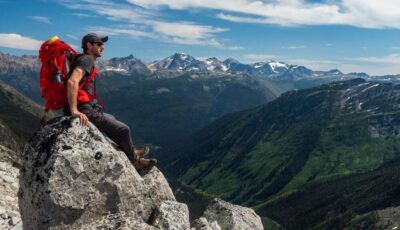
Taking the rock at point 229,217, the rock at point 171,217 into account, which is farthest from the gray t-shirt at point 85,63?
the rock at point 229,217

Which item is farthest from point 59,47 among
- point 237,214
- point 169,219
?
point 237,214

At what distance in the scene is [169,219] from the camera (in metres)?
23.0

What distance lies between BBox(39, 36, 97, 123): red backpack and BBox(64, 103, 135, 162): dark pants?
2.70ft

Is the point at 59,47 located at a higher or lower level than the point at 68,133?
higher

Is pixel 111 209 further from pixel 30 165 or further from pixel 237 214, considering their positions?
pixel 237 214

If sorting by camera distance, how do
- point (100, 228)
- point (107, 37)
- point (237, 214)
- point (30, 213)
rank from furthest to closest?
point (237, 214) → point (107, 37) → point (30, 213) → point (100, 228)

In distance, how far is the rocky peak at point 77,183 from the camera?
66.2 feet

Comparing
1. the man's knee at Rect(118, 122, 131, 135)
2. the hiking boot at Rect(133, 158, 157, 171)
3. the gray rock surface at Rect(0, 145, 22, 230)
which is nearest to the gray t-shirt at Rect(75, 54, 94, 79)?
the man's knee at Rect(118, 122, 131, 135)

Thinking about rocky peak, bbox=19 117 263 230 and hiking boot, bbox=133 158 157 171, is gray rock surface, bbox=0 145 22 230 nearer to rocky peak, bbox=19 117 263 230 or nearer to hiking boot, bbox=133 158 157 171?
hiking boot, bbox=133 158 157 171

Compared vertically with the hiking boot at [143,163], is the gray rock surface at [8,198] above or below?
below

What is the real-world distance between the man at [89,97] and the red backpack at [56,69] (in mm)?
326

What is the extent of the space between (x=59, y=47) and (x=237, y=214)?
58.9ft

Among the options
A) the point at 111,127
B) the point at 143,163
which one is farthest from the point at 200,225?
the point at 111,127

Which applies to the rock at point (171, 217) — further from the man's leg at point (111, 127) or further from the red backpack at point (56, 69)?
the red backpack at point (56, 69)
